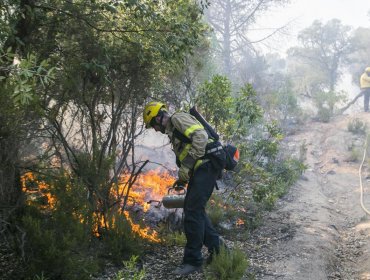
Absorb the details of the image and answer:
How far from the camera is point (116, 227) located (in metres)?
4.27

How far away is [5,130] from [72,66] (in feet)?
4.03

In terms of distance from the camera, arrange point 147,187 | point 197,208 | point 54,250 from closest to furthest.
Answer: point 54,250 < point 197,208 < point 147,187

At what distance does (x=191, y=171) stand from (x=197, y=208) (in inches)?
15.0

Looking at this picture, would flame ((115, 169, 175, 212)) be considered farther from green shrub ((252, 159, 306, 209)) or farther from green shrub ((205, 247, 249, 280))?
green shrub ((205, 247, 249, 280))

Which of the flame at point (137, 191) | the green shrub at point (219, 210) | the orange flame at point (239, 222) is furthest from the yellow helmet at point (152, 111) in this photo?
the orange flame at point (239, 222)

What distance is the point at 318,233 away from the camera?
6.51m

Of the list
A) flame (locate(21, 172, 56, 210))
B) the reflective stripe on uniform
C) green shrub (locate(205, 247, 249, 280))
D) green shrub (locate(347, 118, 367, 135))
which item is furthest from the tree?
green shrub (locate(347, 118, 367, 135))

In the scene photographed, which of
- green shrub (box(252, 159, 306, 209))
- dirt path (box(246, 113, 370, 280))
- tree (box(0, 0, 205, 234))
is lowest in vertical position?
dirt path (box(246, 113, 370, 280))

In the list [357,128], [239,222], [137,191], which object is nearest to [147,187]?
[137,191]

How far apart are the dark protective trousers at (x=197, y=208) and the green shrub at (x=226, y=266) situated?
0.72ft

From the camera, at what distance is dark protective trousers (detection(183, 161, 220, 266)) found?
4047 millimetres

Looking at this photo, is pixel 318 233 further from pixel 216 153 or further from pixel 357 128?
pixel 357 128

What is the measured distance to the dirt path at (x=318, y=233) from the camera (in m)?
4.96

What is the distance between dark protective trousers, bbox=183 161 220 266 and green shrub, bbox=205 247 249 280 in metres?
0.22
